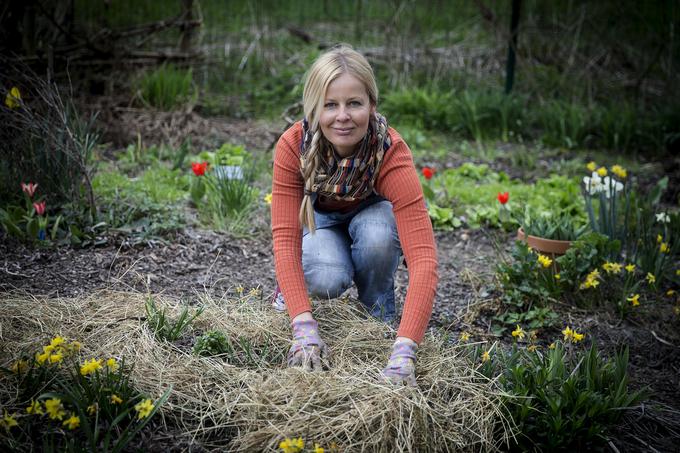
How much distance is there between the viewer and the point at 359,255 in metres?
2.56

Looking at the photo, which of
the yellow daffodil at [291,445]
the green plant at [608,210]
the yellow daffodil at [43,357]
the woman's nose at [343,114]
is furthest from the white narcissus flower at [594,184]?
the yellow daffodil at [43,357]

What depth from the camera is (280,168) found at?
2369mm

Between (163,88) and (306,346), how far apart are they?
363 cm

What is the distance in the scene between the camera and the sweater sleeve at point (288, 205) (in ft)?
7.55

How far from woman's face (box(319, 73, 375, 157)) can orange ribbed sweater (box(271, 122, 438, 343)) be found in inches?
6.6

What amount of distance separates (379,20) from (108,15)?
3.08 meters

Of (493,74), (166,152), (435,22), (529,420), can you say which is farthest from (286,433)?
(435,22)

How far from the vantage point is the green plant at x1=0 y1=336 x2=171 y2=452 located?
1.72m

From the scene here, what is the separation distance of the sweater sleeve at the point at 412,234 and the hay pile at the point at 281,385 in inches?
7.4

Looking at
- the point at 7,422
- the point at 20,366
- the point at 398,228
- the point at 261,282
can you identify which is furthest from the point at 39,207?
the point at 398,228

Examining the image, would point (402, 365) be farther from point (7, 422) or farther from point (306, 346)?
point (7, 422)

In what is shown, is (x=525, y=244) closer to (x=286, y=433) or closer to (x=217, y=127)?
(x=286, y=433)

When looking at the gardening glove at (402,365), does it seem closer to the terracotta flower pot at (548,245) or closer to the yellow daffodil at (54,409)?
the yellow daffodil at (54,409)

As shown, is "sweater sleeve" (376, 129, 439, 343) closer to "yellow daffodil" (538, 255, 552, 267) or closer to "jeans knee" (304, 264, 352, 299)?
"jeans knee" (304, 264, 352, 299)
